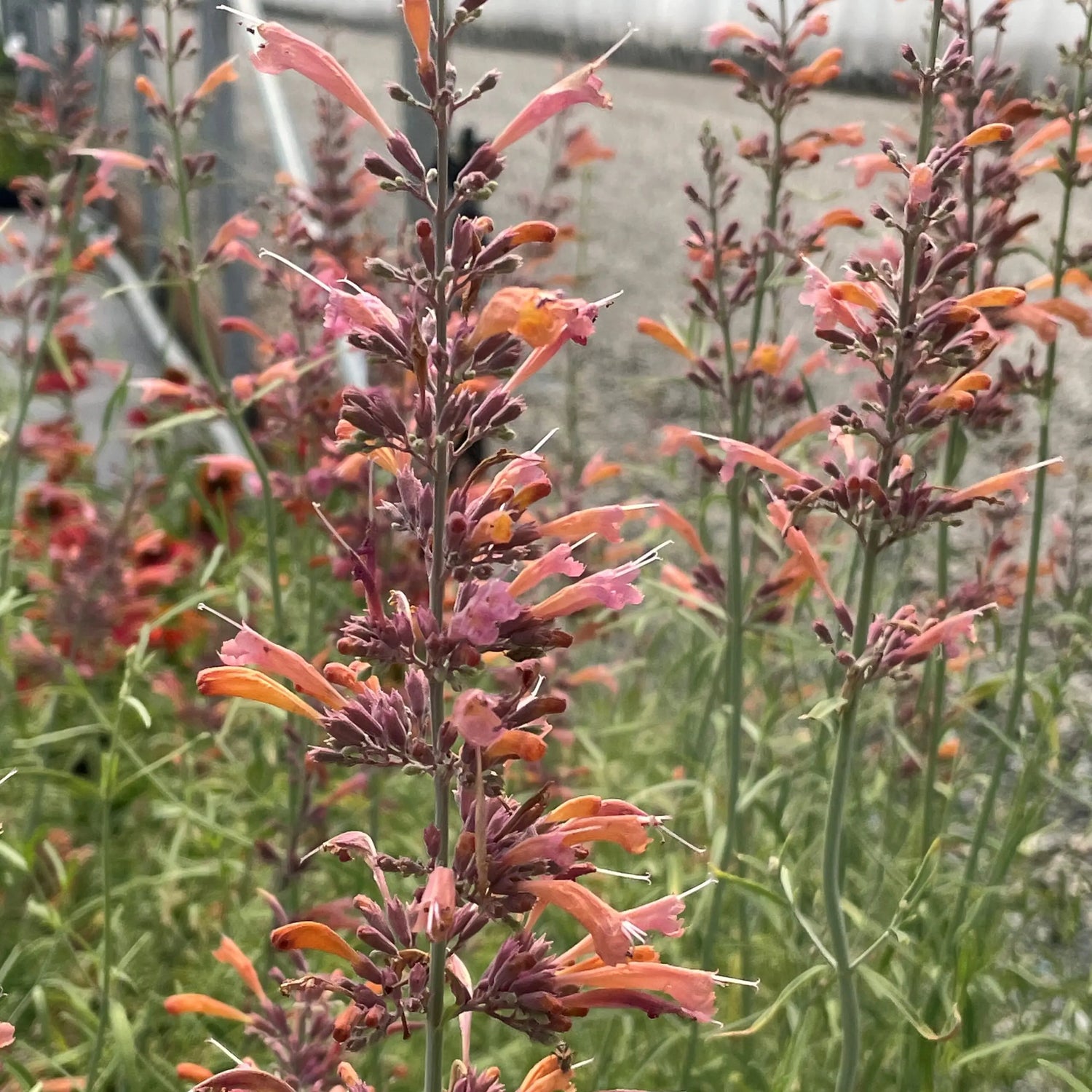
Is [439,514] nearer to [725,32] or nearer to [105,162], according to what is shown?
[725,32]

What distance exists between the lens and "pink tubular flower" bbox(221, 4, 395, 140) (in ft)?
2.55

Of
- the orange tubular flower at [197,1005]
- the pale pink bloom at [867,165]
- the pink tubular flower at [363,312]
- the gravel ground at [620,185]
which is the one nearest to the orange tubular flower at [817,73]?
the pale pink bloom at [867,165]

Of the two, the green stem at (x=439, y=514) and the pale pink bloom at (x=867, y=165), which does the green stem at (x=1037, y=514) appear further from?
the green stem at (x=439, y=514)

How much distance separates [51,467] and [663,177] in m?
2.14

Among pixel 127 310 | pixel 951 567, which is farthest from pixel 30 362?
pixel 127 310

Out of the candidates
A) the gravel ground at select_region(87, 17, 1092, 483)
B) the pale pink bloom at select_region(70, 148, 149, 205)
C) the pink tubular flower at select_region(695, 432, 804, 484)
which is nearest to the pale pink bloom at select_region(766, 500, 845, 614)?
the pink tubular flower at select_region(695, 432, 804, 484)

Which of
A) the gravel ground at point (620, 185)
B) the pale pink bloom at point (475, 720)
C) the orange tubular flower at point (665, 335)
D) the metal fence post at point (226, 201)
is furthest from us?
the metal fence post at point (226, 201)

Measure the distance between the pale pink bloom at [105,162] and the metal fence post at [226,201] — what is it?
65.3 inches

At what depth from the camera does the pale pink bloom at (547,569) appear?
2.43ft

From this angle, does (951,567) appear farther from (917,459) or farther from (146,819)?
(146,819)

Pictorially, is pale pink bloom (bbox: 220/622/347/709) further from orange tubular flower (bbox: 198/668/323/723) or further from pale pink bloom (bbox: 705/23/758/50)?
pale pink bloom (bbox: 705/23/758/50)

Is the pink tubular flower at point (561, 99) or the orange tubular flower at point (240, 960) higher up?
the pink tubular flower at point (561, 99)

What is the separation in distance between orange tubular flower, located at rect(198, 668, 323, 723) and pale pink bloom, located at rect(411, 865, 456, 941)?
0.46 feet

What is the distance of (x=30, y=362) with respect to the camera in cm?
213
